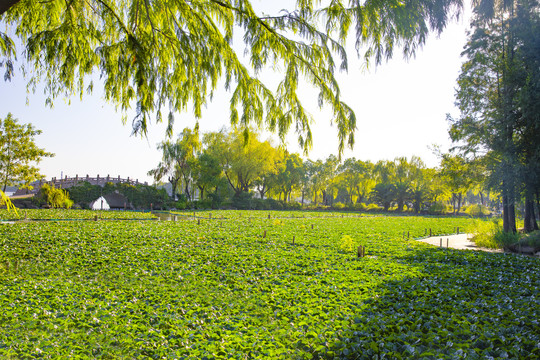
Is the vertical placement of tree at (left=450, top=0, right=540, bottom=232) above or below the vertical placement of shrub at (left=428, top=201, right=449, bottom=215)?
above

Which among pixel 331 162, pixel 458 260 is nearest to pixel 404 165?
pixel 331 162

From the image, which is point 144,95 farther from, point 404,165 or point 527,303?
point 404,165

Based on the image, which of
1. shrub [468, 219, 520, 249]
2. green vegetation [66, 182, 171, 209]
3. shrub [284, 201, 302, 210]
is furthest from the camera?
shrub [284, 201, 302, 210]

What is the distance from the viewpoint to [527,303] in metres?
4.83

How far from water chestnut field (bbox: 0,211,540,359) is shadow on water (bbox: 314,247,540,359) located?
0.02 metres

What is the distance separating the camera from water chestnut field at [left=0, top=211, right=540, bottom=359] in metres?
3.29

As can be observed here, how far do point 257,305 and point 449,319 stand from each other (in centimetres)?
261

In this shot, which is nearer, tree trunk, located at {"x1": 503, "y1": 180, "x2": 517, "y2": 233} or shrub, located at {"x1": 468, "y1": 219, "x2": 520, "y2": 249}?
shrub, located at {"x1": 468, "y1": 219, "x2": 520, "y2": 249}

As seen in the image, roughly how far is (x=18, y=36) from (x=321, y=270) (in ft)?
25.0

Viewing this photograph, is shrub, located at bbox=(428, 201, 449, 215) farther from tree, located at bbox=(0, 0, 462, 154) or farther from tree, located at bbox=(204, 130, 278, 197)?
tree, located at bbox=(0, 0, 462, 154)

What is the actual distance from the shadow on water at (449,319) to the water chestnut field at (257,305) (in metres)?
0.02

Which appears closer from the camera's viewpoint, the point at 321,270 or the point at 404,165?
the point at 321,270

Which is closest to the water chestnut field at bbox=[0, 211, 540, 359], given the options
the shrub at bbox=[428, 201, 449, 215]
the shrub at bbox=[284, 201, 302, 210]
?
the shrub at bbox=[284, 201, 302, 210]

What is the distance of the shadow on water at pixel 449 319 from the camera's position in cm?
323
